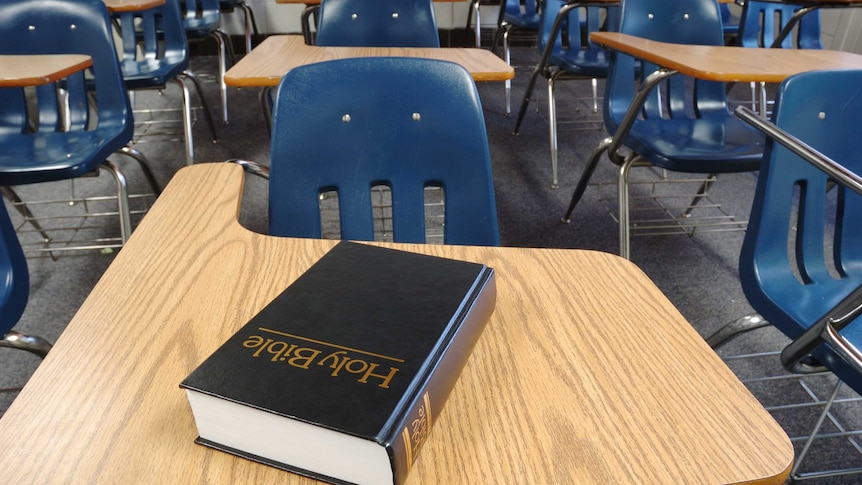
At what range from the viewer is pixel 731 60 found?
1.53m

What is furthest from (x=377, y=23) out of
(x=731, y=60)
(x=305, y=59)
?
(x=731, y=60)

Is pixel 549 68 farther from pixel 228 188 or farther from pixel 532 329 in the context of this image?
pixel 532 329

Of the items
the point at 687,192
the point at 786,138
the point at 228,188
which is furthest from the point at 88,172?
the point at 687,192

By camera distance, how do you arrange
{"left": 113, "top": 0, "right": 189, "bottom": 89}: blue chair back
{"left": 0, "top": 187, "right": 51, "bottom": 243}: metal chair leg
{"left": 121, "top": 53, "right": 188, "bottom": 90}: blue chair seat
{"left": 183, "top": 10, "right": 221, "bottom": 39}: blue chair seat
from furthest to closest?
{"left": 183, "top": 10, "right": 221, "bottom": 39}: blue chair seat → {"left": 113, "top": 0, "right": 189, "bottom": 89}: blue chair back → {"left": 121, "top": 53, "right": 188, "bottom": 90}: blue chair seat → {"left": 0, "top": 187, "right": 51, "bottom": 243}: metal chair leg

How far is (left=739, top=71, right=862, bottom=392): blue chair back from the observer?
105 centimetres

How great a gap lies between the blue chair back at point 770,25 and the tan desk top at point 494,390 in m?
2.61

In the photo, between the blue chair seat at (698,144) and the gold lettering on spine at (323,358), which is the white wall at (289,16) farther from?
the gold lettering on spine at (323,358)

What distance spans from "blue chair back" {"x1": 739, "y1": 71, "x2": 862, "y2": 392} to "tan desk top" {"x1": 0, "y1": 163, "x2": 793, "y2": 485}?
61 cm

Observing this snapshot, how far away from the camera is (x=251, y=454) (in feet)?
1.25

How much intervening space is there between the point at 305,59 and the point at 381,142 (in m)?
0.78

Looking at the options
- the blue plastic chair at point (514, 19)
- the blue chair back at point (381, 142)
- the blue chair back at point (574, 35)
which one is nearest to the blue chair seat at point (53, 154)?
the blue chair back at point (381, 142)

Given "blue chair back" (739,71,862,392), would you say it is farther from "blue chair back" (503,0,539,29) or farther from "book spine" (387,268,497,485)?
"blue chair back" (503,0,539,29)

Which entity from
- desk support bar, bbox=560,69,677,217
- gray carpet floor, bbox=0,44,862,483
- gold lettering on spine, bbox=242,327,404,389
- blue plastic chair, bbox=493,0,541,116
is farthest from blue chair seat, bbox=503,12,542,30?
gold lettering on spine, bbox=242,327,404,389

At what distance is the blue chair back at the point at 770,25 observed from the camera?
8.66ft
